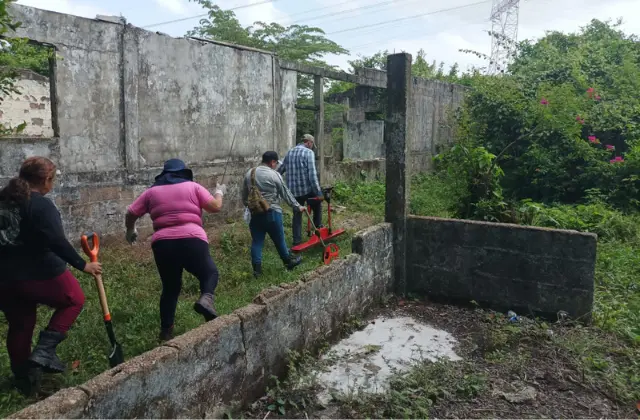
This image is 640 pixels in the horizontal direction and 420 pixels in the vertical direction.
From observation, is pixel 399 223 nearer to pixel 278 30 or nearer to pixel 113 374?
pixel 113 374

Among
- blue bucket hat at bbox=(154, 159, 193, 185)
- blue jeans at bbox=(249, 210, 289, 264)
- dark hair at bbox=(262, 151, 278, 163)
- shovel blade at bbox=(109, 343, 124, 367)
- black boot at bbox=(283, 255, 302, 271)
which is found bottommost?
shovel blade at bbox=(109, 343, 124, 367)

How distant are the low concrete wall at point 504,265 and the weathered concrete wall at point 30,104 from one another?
1137 cm

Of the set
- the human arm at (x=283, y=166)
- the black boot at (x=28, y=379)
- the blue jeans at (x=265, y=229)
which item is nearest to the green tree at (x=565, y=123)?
the human arm at (x=283, y=166)

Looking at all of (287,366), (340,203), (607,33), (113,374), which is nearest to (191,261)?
(287,366)

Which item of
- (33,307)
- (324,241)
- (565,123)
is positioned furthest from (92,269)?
(565,123)

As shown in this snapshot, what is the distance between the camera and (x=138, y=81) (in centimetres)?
718

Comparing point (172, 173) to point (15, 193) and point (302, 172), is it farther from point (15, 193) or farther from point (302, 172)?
point (302, 172)

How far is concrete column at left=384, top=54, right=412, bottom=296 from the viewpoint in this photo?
5.78 metres

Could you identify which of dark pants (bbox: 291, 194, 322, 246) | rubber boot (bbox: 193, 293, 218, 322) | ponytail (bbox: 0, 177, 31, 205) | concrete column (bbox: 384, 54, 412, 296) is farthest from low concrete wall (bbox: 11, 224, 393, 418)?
dark pants (bbox: 291, 194, 322, 246)

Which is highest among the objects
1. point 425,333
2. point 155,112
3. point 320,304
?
point 155,112

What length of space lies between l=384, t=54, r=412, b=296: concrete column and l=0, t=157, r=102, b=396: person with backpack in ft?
11.4

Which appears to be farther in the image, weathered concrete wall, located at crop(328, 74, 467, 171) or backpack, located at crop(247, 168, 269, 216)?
weathered concrete wall, located at crop(328, 74, 467, 171)

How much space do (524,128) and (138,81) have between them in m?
8.41

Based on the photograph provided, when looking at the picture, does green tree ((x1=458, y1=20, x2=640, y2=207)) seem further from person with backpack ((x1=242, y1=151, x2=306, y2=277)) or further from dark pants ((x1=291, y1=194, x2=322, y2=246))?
person with backpack ((x1=242, y1=151, x2=306, y2=277))
